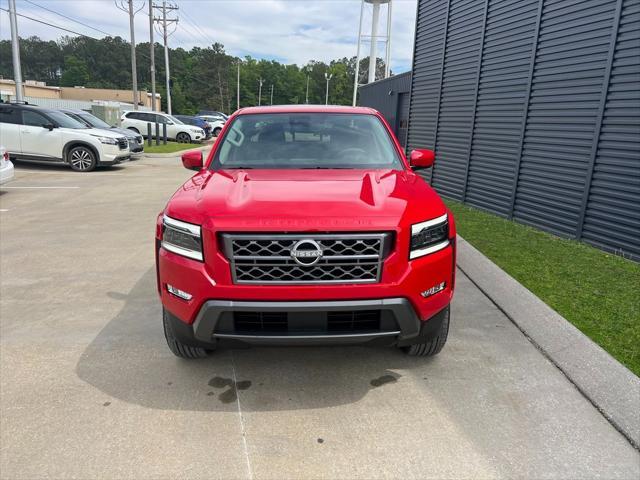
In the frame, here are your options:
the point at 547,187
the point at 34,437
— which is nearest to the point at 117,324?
the point at 34,437

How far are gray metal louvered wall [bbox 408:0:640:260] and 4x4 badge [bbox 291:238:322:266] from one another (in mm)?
4846

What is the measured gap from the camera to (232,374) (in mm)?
3180

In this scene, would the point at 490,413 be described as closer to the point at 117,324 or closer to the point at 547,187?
the point at 117,324

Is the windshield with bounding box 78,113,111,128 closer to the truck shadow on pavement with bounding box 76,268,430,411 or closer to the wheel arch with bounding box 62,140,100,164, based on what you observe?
the wheel arch with bounding box 62,140,100,164

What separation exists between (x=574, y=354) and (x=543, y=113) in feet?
17.0

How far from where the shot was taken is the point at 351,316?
265 centimetres

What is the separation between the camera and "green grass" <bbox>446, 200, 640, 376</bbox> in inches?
145

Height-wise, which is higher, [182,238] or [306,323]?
[182,238]

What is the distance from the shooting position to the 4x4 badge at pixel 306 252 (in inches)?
101

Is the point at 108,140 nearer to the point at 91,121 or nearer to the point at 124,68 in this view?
the point at 91,121

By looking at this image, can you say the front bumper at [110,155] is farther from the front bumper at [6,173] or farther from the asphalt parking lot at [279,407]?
the asphalt parking lot at [279,407]

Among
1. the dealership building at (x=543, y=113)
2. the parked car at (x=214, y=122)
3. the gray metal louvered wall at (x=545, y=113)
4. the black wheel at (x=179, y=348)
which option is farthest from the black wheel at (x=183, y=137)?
the black wheel at (x=179, y=348)

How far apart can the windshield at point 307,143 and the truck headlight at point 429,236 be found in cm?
102

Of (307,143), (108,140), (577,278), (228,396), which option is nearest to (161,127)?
(108,140)
